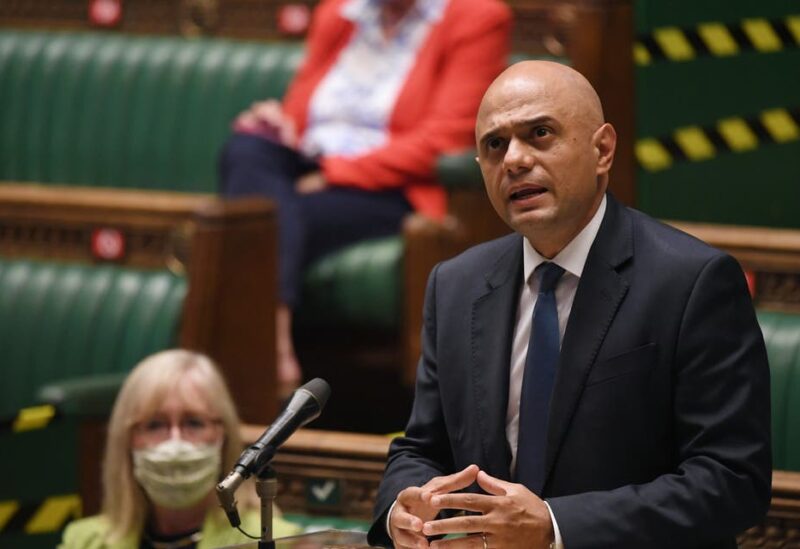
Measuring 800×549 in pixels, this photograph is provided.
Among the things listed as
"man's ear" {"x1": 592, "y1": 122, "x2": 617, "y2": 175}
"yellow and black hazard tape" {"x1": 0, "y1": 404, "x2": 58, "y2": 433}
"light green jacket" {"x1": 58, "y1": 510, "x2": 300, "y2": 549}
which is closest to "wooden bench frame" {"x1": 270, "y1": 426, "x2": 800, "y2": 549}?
"light green jacket" {"x1": 58, "y1": 510, "x2": 300, "y2": 549}

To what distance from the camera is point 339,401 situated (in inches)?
102

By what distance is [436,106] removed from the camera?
8.48ft

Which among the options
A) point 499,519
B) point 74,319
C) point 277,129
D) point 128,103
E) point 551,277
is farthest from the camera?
point 128,103

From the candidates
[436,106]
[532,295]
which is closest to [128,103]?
[436,106]

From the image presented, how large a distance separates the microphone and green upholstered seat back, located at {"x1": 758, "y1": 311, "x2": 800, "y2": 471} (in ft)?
2.57

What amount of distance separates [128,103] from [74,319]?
0.59 meters

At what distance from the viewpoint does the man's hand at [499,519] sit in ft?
3.57

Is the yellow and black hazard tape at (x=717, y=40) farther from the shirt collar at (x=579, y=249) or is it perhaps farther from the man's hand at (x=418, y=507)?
the man's hand at (x=418, y=507)

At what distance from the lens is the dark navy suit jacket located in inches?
43.6

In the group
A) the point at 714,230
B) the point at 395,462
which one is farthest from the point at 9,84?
the point at 395,462

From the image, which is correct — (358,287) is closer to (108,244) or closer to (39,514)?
(108,244)

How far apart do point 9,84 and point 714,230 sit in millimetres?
1575

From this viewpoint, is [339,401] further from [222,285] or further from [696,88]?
[696,88]

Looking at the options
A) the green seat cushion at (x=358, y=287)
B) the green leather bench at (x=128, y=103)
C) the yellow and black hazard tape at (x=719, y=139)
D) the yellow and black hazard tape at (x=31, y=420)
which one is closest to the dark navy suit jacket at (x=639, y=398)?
the yellow and black hazard tape at (x=31, y=420)
